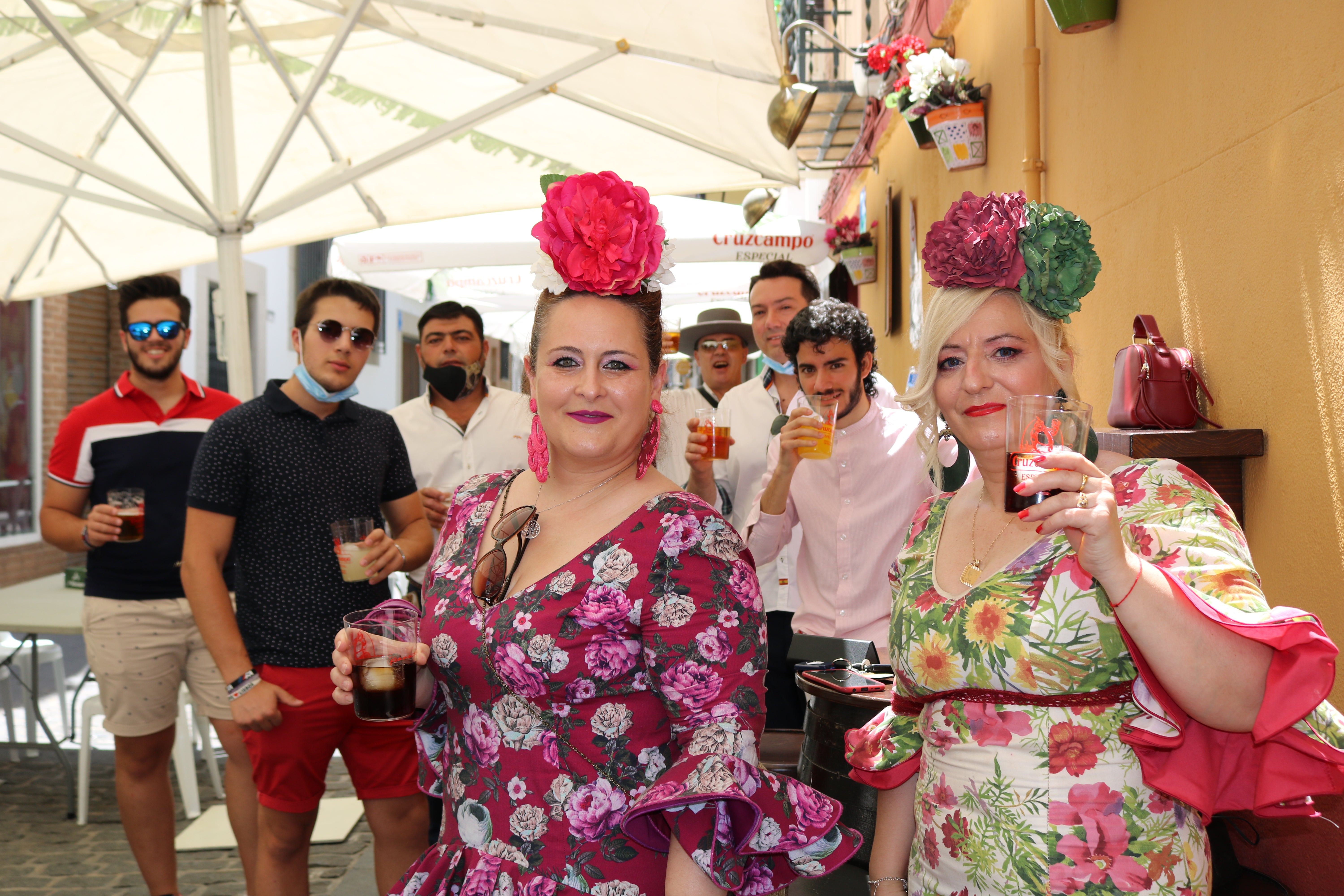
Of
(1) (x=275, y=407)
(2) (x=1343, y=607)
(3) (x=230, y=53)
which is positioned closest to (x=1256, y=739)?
(2) (x=1343, y=607)

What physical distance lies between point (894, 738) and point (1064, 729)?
15.4 inches

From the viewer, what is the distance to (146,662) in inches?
150

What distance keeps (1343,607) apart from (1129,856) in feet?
2.52

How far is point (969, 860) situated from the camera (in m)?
1.63

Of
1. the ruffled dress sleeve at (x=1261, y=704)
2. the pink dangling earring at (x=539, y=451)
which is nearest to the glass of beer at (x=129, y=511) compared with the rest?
the pink dangling earring at (x=539, y=451)

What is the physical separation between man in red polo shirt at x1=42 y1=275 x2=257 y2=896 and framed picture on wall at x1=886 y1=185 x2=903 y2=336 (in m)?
5.13

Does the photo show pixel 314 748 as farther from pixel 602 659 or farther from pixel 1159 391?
pixel 1159 391

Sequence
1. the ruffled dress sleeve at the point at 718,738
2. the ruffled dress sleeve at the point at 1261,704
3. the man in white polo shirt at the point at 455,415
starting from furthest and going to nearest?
the man in white polo shirt at the point at 455,415 → the ruffled dress sleeve at the point at 718,738 → the ruffled dress sleeve at the point at 1261,704

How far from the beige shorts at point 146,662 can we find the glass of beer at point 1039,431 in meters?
3.24

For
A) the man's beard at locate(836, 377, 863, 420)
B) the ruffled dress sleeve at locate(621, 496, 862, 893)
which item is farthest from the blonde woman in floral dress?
the man's beard at locate(836, 377, 863, 420)

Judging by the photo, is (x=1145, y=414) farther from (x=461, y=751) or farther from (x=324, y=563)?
(x=324, y=563)

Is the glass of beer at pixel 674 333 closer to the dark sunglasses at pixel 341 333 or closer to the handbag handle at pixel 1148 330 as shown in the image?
the dark sunglasses at pixel 341 333

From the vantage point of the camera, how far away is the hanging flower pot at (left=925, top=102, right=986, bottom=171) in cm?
485

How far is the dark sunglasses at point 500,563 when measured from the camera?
1.71m
